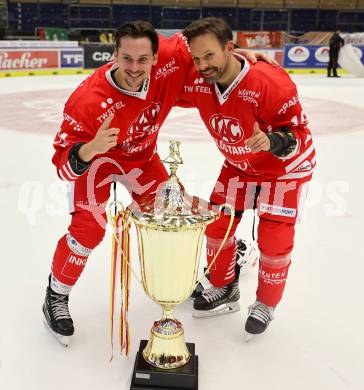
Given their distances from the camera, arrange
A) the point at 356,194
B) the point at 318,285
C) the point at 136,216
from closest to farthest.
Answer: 1. the point at 136,216
2. the point at 318,285
3. the point at 356,194

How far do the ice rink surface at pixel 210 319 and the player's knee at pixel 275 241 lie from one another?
336 millimetres

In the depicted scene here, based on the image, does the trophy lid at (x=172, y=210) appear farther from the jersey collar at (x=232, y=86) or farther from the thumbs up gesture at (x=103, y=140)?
the jersey collar at (x=232, y=86)

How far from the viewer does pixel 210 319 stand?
2158 mm

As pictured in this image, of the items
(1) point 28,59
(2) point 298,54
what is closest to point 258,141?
(1) point 28,59

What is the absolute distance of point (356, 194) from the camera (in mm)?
3924

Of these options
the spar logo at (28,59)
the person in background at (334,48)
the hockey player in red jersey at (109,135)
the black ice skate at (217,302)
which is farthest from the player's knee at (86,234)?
the person in background at (334,48)

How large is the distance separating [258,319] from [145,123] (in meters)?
0.93

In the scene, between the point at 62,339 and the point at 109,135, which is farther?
the point at 62,339

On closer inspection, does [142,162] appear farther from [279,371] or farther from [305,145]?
[279,371]

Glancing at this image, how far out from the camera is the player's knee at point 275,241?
6.39ft

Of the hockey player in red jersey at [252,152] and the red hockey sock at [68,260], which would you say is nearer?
the hockey player in red jersey at [252,152]

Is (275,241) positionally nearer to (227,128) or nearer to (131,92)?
(227,128)

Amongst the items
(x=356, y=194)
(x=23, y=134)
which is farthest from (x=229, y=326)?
(x=23, y=134)

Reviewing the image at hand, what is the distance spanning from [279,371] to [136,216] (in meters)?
0.82
